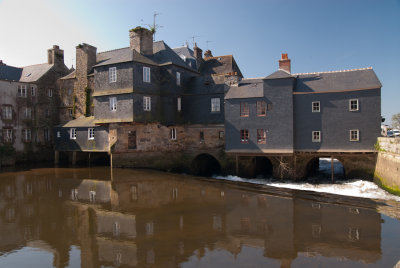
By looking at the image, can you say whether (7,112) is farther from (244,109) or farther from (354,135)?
(354,135)

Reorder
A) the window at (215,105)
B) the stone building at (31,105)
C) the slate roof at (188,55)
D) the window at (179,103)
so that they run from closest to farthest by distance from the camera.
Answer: the window at (215,105), the window at (179,103), the stone building at (31,105), the slate roof at (188,55)

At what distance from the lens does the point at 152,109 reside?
83.8 feet

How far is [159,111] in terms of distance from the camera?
26.2m

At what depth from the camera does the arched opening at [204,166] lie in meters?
26.9

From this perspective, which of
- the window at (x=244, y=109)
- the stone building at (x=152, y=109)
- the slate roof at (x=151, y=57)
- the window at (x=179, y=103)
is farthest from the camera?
the window at (x=179, y=103)

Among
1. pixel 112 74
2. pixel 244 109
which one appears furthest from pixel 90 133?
pixel 244 109

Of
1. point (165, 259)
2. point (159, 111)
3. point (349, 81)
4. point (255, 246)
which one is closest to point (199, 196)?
point (255, 246)

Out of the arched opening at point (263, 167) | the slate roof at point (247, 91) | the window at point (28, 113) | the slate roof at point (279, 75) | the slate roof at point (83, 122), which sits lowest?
the arched opening at point (263, 167)

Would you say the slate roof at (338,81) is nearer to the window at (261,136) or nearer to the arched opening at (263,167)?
the window at (261,136)

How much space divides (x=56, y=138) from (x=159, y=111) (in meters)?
12.6

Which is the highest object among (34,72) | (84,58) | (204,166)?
(84,58)

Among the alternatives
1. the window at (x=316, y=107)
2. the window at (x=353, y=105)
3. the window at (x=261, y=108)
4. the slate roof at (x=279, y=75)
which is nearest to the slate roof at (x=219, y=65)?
the slate roof at (x=279, y=75)

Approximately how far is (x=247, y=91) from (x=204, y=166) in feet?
29.1

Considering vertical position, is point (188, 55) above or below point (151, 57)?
above
